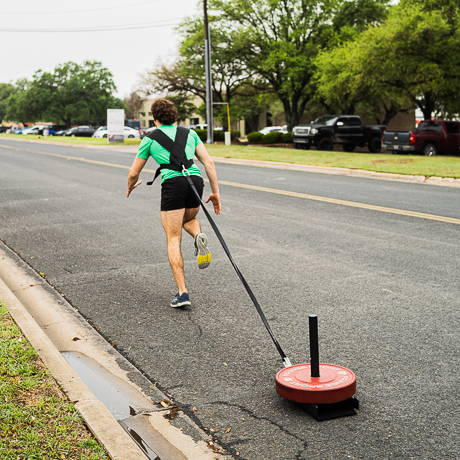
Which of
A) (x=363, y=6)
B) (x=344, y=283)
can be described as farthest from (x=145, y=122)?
(x=344, y=283)

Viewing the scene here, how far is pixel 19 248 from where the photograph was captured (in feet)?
30.2

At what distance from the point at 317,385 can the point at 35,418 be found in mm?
1587

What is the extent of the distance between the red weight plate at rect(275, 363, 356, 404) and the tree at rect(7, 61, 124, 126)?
9976 cm

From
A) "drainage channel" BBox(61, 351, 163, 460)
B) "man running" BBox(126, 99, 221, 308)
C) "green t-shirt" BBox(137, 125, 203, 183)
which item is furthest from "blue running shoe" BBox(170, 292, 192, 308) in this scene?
"drainage channel" BBox(61, 351, 163, 460)

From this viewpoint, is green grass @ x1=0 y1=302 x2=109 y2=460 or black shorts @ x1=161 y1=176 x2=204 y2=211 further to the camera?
black shorts @ x1=161 y1=176 x2=204 y2=211

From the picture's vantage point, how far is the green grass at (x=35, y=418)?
3.29 m

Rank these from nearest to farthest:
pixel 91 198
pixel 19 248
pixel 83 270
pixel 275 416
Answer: pixel 275 416
pixel 83 270
pixel 19 248
pixel 91 198

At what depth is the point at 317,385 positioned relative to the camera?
3.79m

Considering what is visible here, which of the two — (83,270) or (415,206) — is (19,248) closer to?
(83,270)

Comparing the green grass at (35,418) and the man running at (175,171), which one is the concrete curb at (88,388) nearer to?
the green grass at (35,418)

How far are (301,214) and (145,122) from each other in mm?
109861

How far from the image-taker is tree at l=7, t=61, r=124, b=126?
10062 cm

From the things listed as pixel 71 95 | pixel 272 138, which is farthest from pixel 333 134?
pixel 71 95

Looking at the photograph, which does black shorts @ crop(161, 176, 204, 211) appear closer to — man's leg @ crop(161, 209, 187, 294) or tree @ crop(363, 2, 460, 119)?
man's leg @ crop(161, 209, 187, 294)
